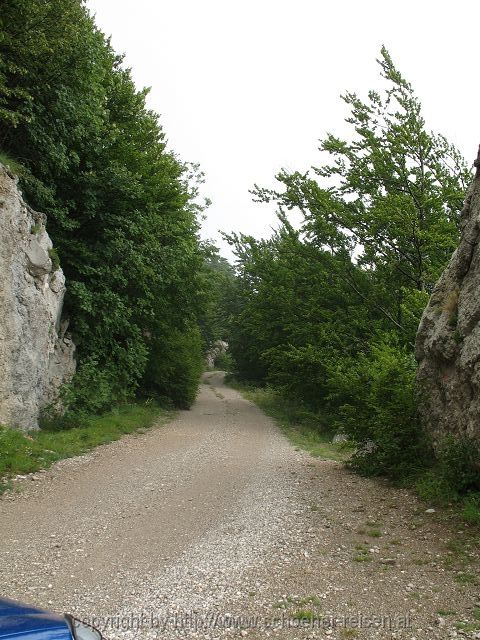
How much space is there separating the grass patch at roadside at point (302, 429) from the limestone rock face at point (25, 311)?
23.5ft

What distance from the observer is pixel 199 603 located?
4.23 m

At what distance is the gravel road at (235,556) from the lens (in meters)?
3.96

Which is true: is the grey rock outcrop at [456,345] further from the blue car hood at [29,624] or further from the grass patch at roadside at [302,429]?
the blue car hood at [29,624]

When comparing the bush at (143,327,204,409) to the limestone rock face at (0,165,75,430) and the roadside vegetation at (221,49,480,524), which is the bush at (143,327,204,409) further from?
the limestone rock face at (0,165,75,430)

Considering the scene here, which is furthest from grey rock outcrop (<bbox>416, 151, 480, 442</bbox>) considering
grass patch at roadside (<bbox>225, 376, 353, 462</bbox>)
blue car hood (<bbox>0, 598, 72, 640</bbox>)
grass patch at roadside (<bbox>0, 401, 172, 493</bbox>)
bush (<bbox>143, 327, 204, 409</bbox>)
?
bush (<bbox>143, 327, 204, 409</bbox>)


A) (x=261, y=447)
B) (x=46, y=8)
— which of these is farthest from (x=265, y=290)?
(x=46, y=8)

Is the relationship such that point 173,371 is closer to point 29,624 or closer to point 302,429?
point 302,429

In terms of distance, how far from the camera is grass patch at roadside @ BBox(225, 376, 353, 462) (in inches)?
524

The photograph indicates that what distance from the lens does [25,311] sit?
10969 millimetres

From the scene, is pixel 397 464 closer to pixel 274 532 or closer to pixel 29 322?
pixel 274 532

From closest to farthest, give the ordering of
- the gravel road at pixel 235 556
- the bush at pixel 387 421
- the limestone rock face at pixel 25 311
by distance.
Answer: the gravel road at pixel 235 556
the bush at pixel 387 421
the limestone rock face at pixel 25 311

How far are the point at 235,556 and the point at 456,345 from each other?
488 centimetres

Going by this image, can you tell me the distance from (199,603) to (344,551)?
81.3 inches

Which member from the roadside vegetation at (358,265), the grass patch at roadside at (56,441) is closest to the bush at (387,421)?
the roadside vegetation at (358,265)
